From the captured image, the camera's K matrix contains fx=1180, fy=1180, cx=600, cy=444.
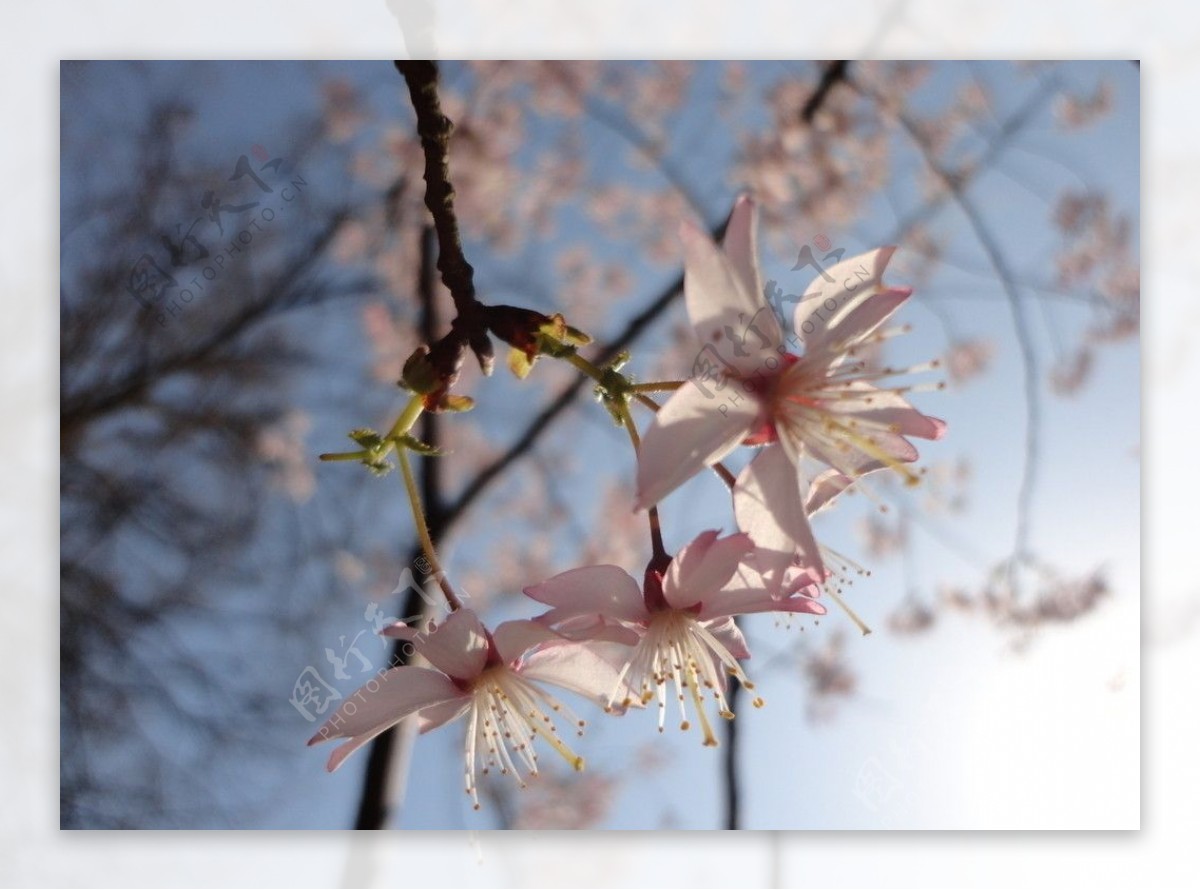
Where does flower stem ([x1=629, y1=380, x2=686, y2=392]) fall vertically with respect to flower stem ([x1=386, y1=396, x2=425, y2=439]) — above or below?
above

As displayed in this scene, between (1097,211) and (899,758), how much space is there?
2.61 ft

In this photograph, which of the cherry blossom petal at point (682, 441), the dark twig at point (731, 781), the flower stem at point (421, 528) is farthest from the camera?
the dark twig at point (731, 781)

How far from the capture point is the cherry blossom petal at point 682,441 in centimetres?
56

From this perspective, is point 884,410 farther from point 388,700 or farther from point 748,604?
point 388,700

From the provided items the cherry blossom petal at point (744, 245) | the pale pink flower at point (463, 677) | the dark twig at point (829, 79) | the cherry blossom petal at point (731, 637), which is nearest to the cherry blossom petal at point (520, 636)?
the pale pink flower at point (463, 677)

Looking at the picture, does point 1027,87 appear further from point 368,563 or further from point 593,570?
point 593,570

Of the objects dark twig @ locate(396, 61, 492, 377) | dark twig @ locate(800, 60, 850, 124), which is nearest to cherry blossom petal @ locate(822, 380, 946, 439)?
dark twig @ locate(396, 61, 492, 377)

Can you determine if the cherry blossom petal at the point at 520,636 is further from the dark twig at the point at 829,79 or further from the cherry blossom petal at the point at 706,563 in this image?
the dark twig at the point at 829,79

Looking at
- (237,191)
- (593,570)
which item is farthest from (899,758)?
(237,191)

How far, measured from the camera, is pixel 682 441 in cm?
57

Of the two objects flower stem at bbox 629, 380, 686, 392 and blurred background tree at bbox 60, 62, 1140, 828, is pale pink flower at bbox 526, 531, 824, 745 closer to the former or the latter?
flower stem at bbox 629, 380, 686, 392

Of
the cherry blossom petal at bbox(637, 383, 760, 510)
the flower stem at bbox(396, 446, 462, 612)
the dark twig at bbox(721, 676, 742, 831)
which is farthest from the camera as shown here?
the dark twig at bbox(721, 676, 742, 831)

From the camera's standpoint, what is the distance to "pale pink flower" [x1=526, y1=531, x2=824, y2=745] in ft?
2.02

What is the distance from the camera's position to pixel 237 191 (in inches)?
64.6
